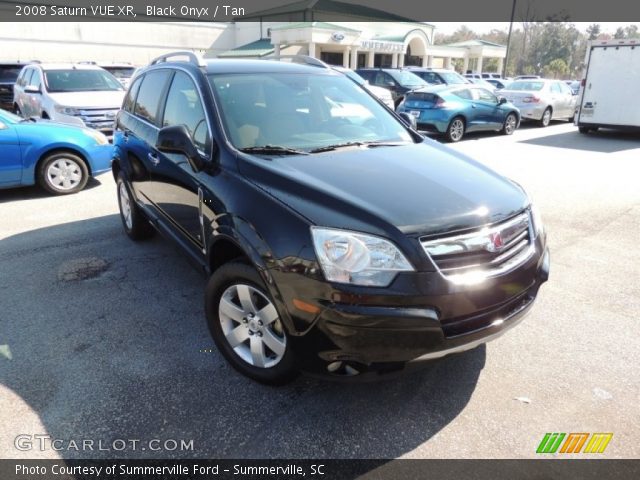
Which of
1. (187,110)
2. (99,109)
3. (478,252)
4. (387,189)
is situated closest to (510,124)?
(99,109)

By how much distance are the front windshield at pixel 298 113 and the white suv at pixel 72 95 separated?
6.99 metres

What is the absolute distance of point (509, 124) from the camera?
47.7 feet

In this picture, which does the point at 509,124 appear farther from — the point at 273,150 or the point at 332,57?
the point at 332,57

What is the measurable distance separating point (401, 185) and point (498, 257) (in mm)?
666

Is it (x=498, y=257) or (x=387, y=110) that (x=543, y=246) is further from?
(x=387, y=110)

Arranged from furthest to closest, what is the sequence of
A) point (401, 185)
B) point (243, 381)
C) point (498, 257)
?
point (243, 381) < point (401, 185) < point (498, 257)

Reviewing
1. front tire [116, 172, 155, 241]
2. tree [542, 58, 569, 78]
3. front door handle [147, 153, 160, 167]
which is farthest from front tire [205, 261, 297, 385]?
tree [542, 58, 569, 78]

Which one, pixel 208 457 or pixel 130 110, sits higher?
pixel 130 110

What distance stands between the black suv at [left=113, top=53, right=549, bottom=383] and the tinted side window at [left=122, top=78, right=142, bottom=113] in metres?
1.21

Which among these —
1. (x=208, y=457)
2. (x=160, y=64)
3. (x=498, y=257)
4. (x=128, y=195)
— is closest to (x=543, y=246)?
(x=498, y=257)

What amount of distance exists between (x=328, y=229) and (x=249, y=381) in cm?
121

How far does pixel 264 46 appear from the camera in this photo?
40.0m

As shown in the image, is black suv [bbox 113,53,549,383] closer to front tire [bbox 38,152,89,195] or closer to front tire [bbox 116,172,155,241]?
front tire [bbox 116,172,155,241]

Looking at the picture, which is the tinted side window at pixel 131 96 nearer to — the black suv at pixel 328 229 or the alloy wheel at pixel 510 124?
the black suv at pixel 328 229
